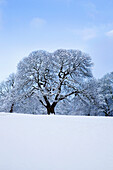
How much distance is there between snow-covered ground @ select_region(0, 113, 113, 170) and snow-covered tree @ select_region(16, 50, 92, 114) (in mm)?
8682

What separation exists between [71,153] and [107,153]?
122mm

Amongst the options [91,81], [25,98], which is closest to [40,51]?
[25,98]

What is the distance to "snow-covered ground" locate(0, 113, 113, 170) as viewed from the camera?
40 cm

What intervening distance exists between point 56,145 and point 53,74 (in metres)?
9.87

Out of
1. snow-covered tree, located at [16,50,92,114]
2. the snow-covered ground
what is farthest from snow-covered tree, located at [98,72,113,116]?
the snow-covered ground

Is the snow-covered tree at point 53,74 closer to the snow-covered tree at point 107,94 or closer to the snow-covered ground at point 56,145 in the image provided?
the snow-covered tree at point 107,94

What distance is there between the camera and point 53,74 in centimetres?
1028

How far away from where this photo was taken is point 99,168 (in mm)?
385

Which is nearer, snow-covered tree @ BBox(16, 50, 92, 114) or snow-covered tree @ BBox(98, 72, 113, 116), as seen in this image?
snow-covered tree @ BBox(16, 50, 92, 114)

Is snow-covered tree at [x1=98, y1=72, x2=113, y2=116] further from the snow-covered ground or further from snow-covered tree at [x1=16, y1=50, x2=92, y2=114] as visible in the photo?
the snow-covered ground

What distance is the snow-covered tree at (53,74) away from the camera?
9.54 metres

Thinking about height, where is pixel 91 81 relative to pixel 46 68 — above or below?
below

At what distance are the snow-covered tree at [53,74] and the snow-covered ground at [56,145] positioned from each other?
28.5ft

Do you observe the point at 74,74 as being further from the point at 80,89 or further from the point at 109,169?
the point at 109,169
